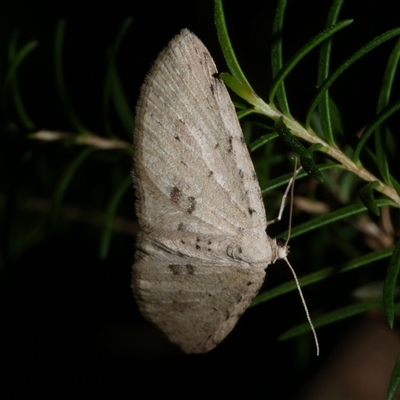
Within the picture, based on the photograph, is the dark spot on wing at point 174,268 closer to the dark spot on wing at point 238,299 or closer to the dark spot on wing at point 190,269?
the dark spot on wing at point 190,269

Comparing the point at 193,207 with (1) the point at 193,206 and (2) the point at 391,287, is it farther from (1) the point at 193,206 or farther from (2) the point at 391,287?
(2) the point at 391,287

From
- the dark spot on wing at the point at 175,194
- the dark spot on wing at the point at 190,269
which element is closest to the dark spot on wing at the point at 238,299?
the dark spot on wing at the point at 190,269

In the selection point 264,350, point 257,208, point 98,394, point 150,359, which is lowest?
point 98,394

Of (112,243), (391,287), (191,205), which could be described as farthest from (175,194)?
(112,243)

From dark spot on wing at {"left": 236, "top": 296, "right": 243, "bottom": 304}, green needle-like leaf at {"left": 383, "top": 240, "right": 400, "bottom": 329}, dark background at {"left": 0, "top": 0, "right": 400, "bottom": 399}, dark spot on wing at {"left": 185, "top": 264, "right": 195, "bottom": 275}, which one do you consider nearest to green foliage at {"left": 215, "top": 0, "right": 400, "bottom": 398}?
green needle-like leaf at {"left": 383, "top": 240, "right": 400, "bottom": 329}

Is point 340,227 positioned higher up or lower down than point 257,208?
lower down

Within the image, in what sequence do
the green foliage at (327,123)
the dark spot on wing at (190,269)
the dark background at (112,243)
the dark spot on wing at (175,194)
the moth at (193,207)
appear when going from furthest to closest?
the dark background at (112,243) < the dark spot on wing at (190,269) < the dark spot on wing at (175,194) < the moth at (193,207) < the green foliage at (327,123)

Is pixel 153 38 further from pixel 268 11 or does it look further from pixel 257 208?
pixel 257 208

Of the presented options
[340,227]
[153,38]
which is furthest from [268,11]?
[340,227]
